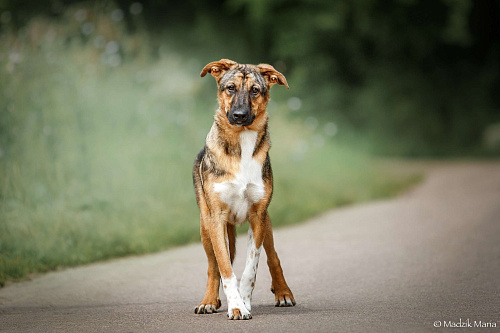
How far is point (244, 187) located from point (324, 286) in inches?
70.8

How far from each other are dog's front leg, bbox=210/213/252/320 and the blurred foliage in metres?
13.8

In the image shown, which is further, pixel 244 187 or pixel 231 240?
pixel 231 240

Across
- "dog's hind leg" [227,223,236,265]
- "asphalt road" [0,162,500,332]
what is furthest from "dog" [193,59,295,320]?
"asphalt road" [0,162,500,332]

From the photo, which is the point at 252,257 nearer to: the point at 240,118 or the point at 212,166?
the point at 212,166

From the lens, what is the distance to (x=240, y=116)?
228 inches

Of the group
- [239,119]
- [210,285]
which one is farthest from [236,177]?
[210,285]

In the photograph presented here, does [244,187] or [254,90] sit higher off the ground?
[254,90]

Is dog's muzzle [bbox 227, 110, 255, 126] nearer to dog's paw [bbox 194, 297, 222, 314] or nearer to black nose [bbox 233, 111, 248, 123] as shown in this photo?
black nose [bbox 233, 111, 248, 123]

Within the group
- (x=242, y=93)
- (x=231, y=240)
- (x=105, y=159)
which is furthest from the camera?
(x=105, y=159)

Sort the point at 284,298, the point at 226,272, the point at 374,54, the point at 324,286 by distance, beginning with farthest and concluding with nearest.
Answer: the point at 374,54 < the point at 324,286 < the point at 284,298 < the point at 226,272

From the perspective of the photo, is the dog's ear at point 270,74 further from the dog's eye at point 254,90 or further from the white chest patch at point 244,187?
the white chest patch at point 244,187

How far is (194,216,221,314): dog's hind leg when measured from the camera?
5.92 metres

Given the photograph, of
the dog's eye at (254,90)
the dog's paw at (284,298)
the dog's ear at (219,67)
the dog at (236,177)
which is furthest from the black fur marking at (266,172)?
the dog's paw at (284,298)

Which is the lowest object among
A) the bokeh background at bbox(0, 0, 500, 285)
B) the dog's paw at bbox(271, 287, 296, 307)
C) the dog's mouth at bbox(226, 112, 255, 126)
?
the dog's paw at bbox(271, 287, 296, 307)
